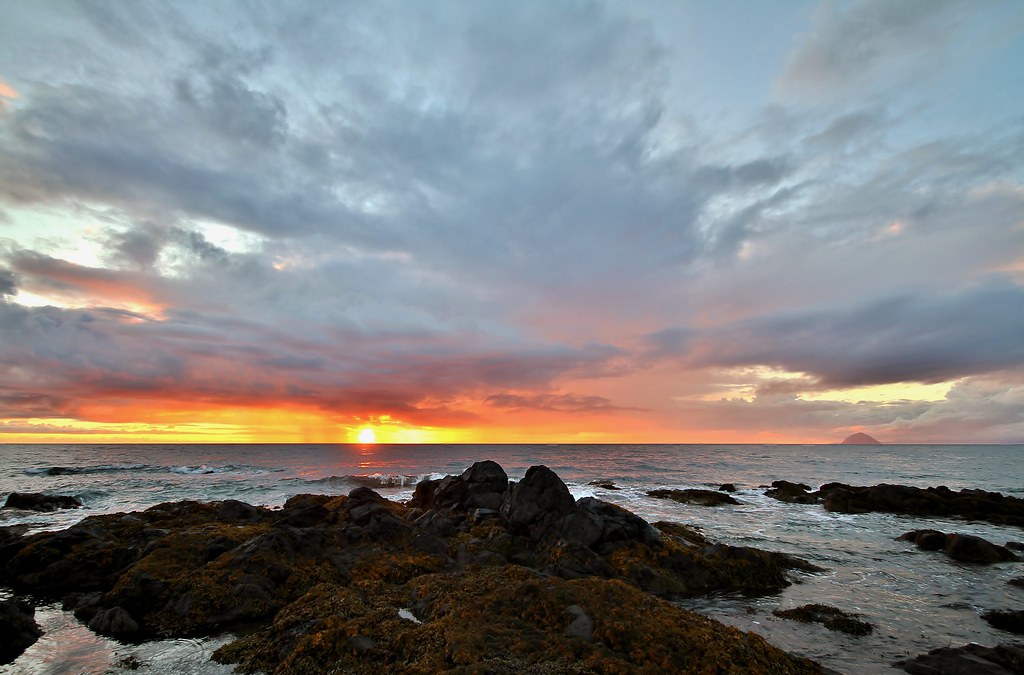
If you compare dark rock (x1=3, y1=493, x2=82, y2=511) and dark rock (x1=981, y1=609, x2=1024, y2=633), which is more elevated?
dark rock (x1=981, y1=609, x2=1024, y2=633)

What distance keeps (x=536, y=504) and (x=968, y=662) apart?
14.1 m

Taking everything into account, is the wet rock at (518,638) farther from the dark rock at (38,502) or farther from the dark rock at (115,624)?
the dark rock at (38,502)

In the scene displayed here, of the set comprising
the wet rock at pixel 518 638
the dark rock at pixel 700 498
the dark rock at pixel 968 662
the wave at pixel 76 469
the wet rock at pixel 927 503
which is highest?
the wet rock at pixel 518 638

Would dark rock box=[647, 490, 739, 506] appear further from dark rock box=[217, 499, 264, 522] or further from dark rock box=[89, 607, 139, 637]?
dark rock box=[89, 607, 139, 637]

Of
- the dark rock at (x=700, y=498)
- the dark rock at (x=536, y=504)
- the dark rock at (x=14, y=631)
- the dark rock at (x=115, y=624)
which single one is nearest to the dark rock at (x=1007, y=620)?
the dark rock at (x=536, y=504)

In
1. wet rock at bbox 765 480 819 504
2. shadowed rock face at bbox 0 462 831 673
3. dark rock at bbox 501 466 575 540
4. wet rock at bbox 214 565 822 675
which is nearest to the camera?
wet rock at bbox 214 565 822 675

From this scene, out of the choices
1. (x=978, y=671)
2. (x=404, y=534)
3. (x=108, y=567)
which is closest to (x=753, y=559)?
(x=978, y=671)

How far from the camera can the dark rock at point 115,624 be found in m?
12.3

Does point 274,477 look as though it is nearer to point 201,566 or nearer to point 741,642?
point 201,566

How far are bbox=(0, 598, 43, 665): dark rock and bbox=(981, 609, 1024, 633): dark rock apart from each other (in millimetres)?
26325

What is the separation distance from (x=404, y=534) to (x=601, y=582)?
32.3ft

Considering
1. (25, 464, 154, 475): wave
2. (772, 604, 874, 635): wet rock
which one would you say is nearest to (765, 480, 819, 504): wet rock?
(772, 604, 874, 635): wet rock

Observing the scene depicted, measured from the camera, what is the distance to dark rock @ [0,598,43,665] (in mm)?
11027

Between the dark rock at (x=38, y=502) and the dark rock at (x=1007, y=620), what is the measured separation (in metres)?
51.2
